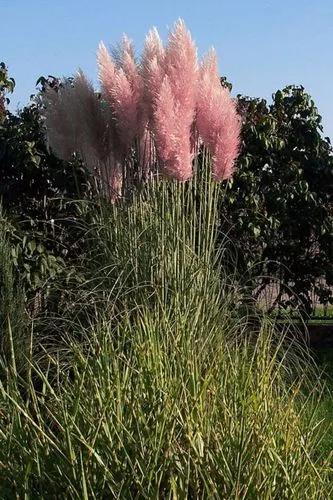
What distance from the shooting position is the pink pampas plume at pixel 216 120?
17.9ft

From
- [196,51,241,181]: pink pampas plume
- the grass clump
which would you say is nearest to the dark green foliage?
[196,51,241,181]: pink pampas plume

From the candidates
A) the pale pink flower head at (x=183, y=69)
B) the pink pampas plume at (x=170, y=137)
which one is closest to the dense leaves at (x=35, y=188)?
the pink pampas plume at (x=170, y=137)

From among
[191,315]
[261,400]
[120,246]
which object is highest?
[120,246]

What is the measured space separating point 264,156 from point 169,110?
10.9ft

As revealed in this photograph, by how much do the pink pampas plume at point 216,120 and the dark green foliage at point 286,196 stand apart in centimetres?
211

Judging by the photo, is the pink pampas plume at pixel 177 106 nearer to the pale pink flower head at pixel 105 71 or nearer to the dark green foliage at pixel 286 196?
the pale pink flower head at pixel 105 71

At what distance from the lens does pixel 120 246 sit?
17.1ft

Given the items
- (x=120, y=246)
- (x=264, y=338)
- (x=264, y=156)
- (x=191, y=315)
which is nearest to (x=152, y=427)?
(x=264, y=338)

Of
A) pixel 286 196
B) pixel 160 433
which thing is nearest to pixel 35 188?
pixel 286 196

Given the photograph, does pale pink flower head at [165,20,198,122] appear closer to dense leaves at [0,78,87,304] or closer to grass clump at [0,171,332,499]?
dense leaves at [0,78,87,304]

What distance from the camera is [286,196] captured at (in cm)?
823

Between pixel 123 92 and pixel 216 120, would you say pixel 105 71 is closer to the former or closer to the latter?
pixel 123 92

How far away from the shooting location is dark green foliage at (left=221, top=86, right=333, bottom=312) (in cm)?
799

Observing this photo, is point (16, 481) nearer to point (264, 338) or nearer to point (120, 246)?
point (264, 338)
